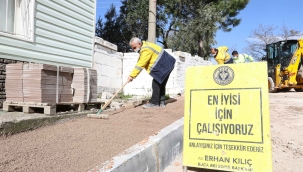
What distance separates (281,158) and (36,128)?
3.71 metres

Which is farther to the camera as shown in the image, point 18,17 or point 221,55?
point 221,55

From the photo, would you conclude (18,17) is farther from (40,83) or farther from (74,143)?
(74,143)

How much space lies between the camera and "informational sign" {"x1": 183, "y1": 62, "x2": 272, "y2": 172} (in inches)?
118

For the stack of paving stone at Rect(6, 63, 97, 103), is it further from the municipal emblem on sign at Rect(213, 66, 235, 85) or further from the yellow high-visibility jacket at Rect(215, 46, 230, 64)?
the yellow high-visibility jacket at Rect(215, 46, 230, 64)

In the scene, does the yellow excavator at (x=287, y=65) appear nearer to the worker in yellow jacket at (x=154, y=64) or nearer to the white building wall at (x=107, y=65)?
the white building wall at (x=107, y=65)

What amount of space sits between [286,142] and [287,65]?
10835 mm

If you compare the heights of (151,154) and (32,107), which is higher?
(32,107)

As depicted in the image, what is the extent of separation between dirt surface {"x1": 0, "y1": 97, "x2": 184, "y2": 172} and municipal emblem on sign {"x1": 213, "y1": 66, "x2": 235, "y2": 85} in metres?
1.29

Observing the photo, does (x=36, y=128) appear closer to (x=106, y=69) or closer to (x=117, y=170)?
(x=117, y=170)

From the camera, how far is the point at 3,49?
558cm

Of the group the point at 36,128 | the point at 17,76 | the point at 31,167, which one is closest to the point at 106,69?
the point at 17,76

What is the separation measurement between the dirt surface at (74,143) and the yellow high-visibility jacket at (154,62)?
1.22 metres

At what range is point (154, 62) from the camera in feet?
20.0

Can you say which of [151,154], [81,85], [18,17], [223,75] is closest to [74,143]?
[151,154]
